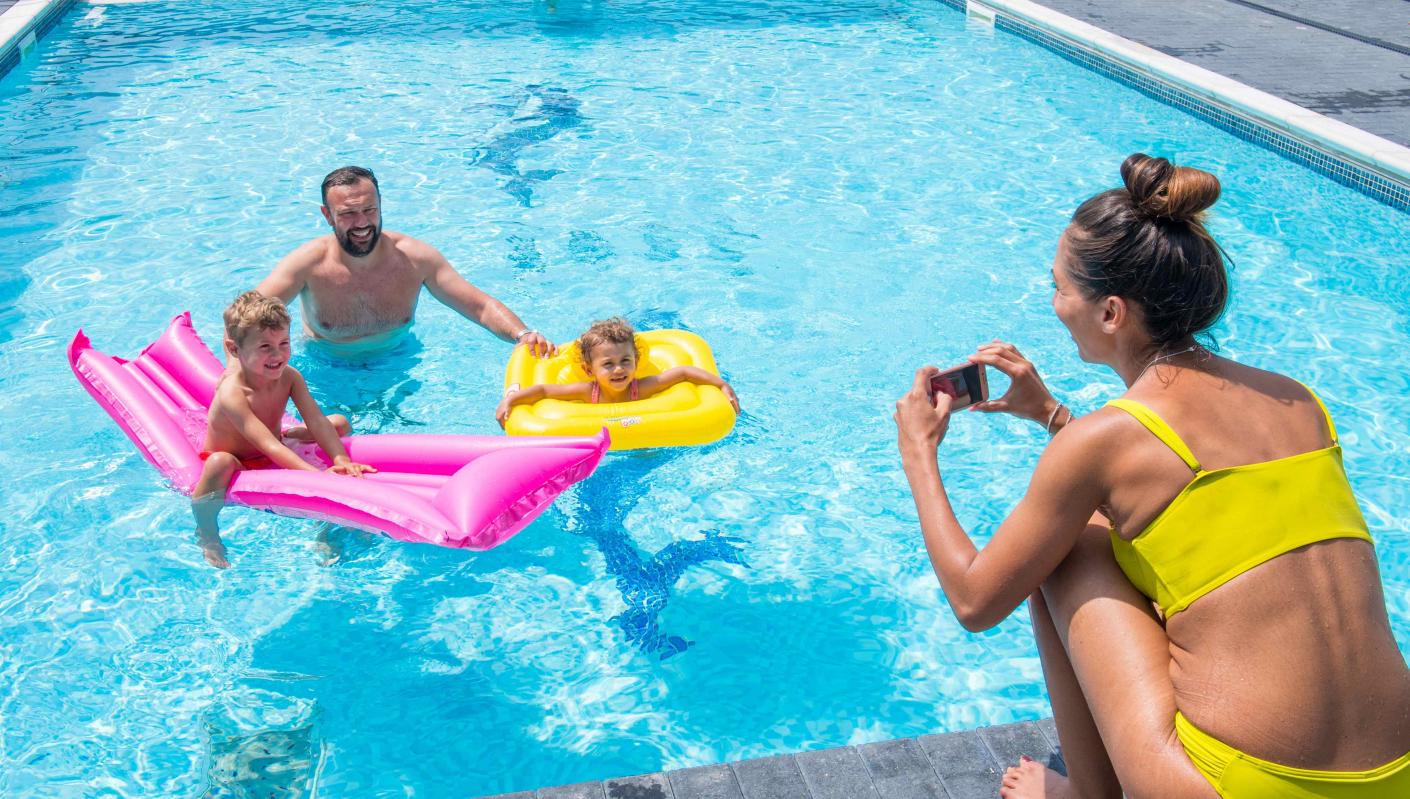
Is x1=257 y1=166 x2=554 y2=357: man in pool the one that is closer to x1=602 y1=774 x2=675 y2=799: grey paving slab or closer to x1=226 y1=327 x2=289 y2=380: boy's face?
x1=226 y1=327 x2=289 y2=380: boy's face

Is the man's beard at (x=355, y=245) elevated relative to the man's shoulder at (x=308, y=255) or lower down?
elevated

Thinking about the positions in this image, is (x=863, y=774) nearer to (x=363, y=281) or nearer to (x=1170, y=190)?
(x=1170, y=190)

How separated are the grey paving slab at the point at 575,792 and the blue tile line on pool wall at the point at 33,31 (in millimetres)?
9834

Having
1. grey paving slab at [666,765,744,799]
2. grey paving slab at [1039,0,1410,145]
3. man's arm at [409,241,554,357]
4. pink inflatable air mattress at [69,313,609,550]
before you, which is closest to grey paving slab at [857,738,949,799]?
grey paving slab at [666,765,744,799]

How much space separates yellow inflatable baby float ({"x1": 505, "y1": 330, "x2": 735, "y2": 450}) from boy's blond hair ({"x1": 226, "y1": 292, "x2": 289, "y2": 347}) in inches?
38.7

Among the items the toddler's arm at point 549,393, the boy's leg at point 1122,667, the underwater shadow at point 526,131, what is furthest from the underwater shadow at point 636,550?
the underwater shadow at point 526,131

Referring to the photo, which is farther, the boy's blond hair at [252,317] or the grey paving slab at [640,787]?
the boy's blond hair at [252,317]

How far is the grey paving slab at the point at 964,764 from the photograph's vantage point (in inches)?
111

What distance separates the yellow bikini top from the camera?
194 cm

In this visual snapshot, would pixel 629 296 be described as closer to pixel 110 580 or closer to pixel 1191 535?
pixel 110 580

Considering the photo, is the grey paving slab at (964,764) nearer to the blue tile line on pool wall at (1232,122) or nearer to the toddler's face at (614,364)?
the toddler's face at (614,364)

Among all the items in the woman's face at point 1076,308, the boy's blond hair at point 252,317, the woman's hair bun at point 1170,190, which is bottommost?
the boy's blond hair at point 252,317

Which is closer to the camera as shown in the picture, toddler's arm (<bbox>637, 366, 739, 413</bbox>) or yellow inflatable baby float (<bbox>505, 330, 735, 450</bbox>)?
yellow inflatable baby float (<bbox>505, 330, 735, 450</bbox>)

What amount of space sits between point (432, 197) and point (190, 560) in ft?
13.6
